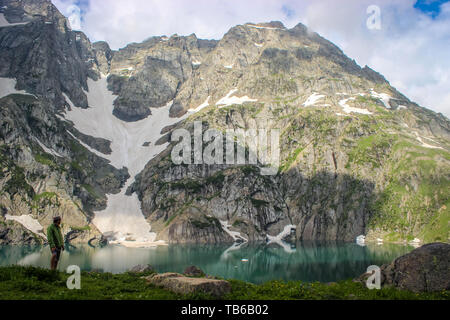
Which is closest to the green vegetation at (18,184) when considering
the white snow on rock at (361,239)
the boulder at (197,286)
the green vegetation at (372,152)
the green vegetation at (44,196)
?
the green vegetation at (44,196)

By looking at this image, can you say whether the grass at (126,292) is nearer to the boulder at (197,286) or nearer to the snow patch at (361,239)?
the boulder at (197,286)

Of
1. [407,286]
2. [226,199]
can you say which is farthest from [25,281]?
[226,199]

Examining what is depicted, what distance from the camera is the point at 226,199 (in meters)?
192

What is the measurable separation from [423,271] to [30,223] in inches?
6445

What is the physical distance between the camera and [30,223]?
14800 cm

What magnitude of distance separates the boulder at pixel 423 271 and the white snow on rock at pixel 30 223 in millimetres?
156310

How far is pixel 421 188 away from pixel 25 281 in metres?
183

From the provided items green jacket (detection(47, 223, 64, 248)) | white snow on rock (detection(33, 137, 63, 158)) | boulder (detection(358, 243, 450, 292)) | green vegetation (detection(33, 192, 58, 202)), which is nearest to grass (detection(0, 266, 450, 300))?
boulder (detection(358, 243, 450, 292))

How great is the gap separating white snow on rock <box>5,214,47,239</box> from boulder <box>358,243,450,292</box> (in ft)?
513

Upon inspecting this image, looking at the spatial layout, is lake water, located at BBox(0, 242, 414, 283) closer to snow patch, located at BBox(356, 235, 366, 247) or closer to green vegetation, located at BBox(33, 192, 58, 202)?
green vegetation, located at BBox(33, 192, 58, 202)

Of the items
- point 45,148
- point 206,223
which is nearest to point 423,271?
point 206,223

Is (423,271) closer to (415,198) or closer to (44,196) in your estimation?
(415,198)

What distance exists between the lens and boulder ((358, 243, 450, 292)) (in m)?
20.0
